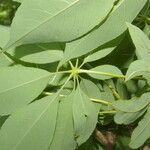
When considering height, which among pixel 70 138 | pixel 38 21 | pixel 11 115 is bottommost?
pixel 70 138

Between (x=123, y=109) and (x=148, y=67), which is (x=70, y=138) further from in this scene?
(x=148, y=67)

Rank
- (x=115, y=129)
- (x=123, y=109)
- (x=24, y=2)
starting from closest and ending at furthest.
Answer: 1. (x=24, y=2)
2. (x=123, y=109)
3. (x=115, y=129)

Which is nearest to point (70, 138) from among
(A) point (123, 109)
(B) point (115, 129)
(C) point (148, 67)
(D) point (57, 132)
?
(D) point (57, 132)

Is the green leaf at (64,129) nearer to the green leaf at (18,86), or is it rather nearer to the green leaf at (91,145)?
the green leaf at (18,86)

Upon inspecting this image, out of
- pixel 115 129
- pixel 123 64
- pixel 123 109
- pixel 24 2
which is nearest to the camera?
pixel 24 2

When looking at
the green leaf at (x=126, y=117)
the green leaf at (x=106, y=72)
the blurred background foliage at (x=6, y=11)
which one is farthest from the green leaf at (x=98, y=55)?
the blurred background foliage at (x=6, y=11)

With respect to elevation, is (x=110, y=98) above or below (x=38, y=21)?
below
